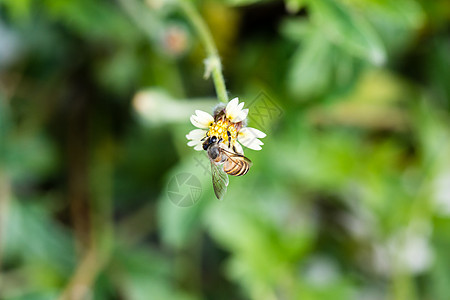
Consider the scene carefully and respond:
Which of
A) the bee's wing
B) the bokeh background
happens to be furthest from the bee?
the bokeh background

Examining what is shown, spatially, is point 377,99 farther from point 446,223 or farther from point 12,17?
point 12,17

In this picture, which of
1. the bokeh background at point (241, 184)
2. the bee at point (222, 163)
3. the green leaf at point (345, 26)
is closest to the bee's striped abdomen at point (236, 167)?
the bee at point (222, 163)

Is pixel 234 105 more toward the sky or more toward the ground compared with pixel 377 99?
more toward the ground

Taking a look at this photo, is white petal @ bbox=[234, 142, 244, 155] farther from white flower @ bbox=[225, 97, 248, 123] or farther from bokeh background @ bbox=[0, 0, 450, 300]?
bokeh background @ bbox=[0, 0, 450, 300]

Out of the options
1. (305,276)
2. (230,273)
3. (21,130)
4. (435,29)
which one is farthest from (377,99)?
(21,130)

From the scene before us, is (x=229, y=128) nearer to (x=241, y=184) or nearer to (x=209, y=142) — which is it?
(x=209, y=142)

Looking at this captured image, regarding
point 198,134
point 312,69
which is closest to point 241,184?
point 312,69
